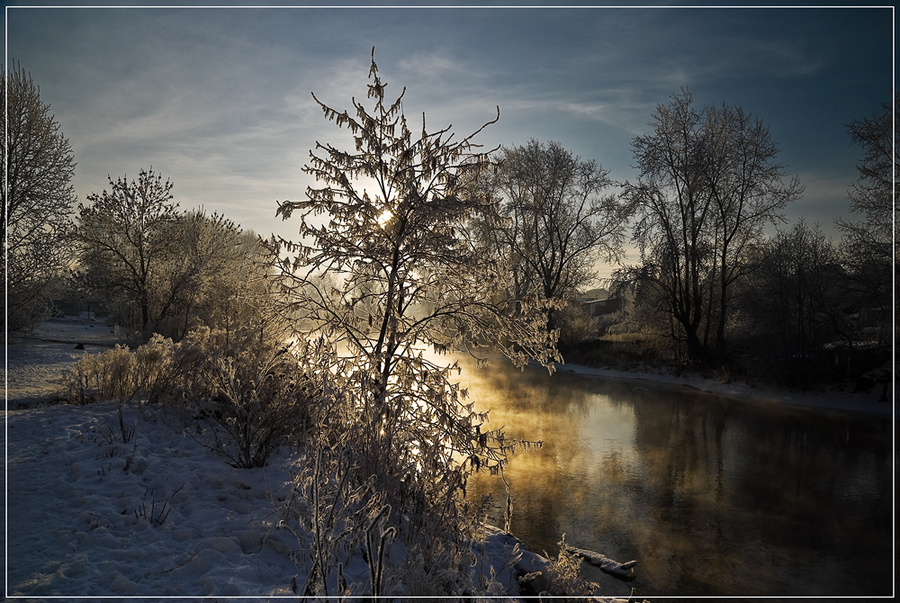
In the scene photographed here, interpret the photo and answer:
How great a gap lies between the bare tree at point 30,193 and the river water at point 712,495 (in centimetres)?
1212

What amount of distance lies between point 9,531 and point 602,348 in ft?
70.9

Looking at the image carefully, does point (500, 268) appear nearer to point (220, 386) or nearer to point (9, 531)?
point (220, 386)

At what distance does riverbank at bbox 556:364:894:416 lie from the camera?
13.1m

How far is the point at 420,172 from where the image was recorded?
5113 mm

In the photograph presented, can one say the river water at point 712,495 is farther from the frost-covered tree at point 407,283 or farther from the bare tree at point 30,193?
the bare tree at point 30,193

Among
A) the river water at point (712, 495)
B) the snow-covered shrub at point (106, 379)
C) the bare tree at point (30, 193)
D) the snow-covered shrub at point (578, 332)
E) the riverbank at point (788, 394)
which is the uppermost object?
the bare tree at point (30, 193)

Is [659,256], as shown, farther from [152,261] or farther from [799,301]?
[152,261]

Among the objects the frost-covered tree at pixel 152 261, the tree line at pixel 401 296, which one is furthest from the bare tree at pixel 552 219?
the frost-covered tree at pixel 152 261

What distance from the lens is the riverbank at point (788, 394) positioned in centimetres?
1311

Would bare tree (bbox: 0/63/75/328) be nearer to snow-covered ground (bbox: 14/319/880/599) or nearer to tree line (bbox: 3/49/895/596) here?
tree line (bbox: 3/49/895/596)

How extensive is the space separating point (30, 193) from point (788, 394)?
21.3 metres

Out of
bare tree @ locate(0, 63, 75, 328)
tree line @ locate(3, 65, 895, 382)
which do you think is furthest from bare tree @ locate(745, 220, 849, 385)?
bare tree @ locate(0, 63, 75, 328)

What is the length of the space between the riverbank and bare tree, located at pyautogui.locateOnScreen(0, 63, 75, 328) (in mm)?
18674

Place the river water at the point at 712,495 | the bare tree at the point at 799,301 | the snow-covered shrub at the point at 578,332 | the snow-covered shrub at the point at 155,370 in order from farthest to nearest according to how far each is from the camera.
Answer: the snow-covered shrub at the point at 578,332
the bare tree at the point at 799,301
the snow-covered shrub at the point at 155,370
the river water at the point at 712,495
